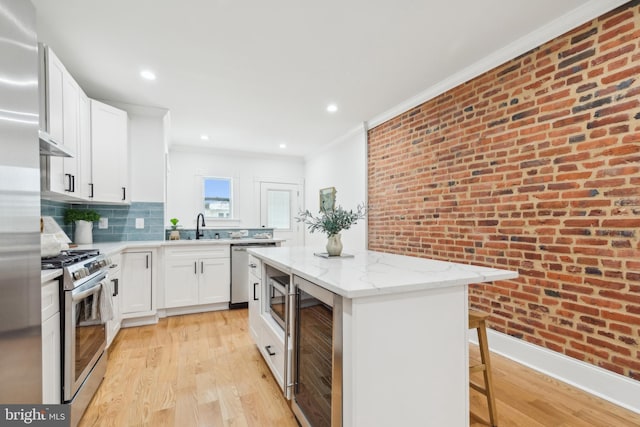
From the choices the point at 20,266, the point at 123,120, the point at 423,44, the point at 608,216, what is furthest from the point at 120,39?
the point at 608,216

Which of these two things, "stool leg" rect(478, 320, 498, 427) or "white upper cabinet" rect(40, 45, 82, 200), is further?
"white upper cabinet" rect(40, 45, 82, 200)

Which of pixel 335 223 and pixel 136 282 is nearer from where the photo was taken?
pixel 335 223

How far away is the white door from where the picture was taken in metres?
6.05

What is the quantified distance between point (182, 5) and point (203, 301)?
3.12 meters

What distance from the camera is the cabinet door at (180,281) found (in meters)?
3.48

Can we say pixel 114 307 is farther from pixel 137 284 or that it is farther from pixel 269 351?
pixel 269 351

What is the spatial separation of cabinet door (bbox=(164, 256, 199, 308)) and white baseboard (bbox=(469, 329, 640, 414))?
330 cm

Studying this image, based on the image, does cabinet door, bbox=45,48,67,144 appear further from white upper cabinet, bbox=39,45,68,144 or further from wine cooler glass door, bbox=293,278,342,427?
wine cooler glass door, bbox=293,278,342,427

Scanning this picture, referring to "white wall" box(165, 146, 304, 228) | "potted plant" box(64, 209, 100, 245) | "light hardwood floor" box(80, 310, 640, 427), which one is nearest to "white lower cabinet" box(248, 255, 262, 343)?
"light hardwood floor" box(80, 310, 640, 427)

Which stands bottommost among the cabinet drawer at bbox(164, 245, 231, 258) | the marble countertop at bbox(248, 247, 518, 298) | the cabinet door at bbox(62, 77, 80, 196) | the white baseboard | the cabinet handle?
the white baseboard

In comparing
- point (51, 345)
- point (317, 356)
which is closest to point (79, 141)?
point (51, 345)

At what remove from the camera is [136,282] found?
3178 millimetres

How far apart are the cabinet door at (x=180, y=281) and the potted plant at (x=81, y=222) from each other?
0.83m

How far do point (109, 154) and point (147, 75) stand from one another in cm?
100
